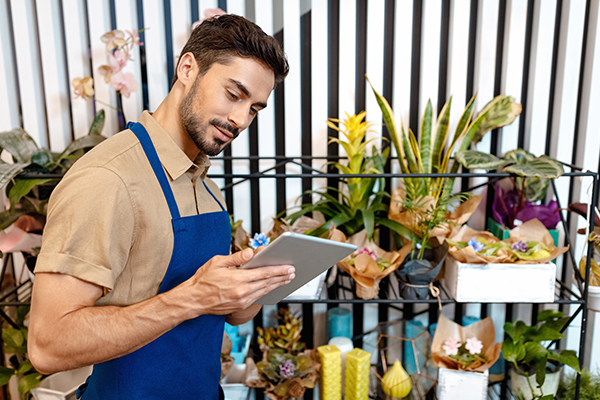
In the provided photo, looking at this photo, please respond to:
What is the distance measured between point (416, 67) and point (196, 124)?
1213 mm

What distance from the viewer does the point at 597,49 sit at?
157 centimetres

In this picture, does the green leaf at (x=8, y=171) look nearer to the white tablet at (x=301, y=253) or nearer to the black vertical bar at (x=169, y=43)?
the black vertical bar at (x=169, y=43)

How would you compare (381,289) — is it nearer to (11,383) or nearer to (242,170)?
(242,170)

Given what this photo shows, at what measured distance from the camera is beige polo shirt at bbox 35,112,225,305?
669mm

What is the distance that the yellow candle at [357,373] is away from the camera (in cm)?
148

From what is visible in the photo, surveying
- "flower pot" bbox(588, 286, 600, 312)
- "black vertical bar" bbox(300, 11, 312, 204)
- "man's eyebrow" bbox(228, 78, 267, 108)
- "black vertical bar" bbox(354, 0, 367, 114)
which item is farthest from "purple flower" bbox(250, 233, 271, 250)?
"flower pot" bbox(588, 286, 600, 312)

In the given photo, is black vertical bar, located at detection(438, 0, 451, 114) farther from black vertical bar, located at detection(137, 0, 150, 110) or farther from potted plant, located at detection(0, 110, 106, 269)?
potted plant, located at detection(0, 110, 106, 269)

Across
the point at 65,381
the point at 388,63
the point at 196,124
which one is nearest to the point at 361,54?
the point at 388,63

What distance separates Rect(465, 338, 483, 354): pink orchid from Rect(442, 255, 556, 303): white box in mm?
208

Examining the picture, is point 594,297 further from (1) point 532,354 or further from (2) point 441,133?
(2) point 441,133

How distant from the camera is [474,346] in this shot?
147 cm

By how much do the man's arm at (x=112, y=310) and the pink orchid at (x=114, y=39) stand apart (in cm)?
118

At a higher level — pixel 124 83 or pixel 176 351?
pixel 124 83

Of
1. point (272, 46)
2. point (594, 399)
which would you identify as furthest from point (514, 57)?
point (594, 399)
